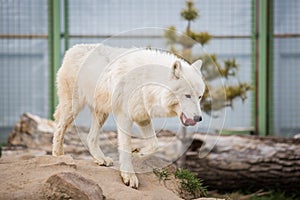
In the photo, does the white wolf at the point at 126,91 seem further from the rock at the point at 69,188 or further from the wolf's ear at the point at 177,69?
the rock at the point at 69,188

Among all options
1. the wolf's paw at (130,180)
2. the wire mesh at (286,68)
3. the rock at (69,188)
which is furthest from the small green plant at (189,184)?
the wire mesh at (286,68)

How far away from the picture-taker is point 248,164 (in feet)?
21.1

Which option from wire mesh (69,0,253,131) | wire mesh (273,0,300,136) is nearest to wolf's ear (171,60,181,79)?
wire mesh (69,0,253,131)

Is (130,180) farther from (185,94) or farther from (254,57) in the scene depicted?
(254,57)

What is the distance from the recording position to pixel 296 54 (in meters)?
7.53

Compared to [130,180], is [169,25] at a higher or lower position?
higher

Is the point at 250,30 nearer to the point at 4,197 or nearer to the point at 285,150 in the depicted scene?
the point at 285,150

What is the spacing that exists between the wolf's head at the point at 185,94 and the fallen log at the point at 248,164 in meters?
2.78

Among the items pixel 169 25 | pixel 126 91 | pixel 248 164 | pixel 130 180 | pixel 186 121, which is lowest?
pixel 248 164

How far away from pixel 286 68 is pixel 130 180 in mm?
4342

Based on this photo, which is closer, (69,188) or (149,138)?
(69,188)

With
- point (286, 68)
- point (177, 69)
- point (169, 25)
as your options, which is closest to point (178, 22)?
point (169, 25)

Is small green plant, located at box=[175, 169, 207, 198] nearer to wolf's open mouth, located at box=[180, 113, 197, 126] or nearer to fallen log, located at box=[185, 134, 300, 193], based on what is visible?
wolf's open mouth, located at box=[180, 113, 197, 126]

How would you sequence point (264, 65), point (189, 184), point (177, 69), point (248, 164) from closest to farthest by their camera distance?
1. point (177, 69)
2. point (189, 184)
3. point (248, 164)
4. point (264, 65)
